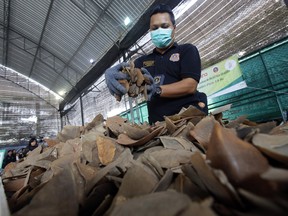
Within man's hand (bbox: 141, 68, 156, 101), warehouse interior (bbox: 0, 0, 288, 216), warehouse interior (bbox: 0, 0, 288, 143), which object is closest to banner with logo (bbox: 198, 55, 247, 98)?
warehouse interior (bbox: 0, 0, 288, 216)

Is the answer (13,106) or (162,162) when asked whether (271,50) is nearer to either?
(162,162)

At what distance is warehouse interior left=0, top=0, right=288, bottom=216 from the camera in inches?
10.3

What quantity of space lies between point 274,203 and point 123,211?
17 centimetres

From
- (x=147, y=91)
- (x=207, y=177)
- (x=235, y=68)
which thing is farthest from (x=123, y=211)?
(x=235, y=68)

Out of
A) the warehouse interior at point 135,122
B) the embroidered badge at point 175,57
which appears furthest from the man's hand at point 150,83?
the embroidered badge at point 175,57

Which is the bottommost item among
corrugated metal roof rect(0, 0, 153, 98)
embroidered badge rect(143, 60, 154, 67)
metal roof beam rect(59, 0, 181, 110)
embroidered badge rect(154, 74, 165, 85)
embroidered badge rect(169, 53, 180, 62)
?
embroidered badge rect(154, 74, 165, 85)

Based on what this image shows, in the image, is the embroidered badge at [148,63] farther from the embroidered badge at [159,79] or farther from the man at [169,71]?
the embroidered badge at [159,79]

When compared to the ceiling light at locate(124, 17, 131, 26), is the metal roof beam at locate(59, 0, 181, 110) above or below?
below

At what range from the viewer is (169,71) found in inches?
46.6

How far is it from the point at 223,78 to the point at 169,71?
2335mm

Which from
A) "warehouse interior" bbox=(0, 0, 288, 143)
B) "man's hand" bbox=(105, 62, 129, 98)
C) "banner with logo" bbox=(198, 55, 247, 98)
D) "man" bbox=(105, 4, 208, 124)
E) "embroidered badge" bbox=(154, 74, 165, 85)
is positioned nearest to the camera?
"man's hand" bbox=(105, 62, 129, 98)

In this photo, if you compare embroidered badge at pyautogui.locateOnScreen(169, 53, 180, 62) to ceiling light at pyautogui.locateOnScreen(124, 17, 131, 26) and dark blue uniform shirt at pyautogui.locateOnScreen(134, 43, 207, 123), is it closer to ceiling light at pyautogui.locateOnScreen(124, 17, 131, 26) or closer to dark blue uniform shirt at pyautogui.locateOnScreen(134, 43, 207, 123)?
dark blue uniform shirt at pyautogui.locateOnScreen(134, 43, 207, 123)

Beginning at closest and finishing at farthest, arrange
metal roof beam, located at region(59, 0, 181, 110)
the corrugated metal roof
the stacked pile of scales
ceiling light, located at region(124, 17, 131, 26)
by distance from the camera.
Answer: the stacked pile of scales, metal roof beam, located at region(59, 0, 181, 110), ceiling light, located at region(124, 17, 131, 26), the corrugated metal roof

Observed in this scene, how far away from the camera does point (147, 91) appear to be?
87 centimetres
